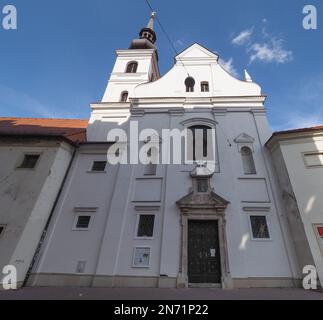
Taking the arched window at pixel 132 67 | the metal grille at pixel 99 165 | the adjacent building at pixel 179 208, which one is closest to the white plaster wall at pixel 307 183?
the adjacent building at pixel 179 208

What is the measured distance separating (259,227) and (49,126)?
14135mm

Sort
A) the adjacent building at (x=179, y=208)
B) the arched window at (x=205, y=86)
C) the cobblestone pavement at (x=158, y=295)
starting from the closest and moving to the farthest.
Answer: the cobblestone pavement at (x=158, y=295) < the adjacent building at (x=179, y=208) < the arched window at (x=205, y=86)

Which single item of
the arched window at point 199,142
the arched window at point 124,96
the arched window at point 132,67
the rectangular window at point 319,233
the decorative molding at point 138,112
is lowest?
the rectangular window at point 319,233

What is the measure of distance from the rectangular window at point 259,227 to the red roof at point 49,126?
1034 cm

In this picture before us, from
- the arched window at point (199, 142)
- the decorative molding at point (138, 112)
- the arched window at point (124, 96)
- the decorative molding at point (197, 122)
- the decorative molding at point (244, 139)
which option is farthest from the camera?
the arched window at point (124, 96)

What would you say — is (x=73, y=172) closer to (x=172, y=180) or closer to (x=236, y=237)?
(x=172, y=180)

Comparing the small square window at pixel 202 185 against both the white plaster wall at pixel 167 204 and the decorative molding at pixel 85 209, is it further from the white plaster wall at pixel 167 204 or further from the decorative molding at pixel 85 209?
the decorative molding at pixel 85 209

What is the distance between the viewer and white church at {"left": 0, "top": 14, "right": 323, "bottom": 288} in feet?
26.7

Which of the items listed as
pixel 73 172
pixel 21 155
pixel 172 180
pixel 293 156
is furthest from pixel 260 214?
pixel 21 155

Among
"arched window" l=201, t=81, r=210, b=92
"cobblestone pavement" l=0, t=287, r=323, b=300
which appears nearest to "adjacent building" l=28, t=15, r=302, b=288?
"arched window" l=201, t=81, r=210, b=92

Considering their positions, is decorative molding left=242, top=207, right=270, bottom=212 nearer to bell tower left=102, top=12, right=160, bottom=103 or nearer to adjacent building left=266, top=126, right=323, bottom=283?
adjacent building left=266, top=126, right=323, bottom=283

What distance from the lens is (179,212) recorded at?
363 inches

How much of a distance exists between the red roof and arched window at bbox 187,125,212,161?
6.71m

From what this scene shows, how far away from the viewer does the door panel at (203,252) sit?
8.24m
